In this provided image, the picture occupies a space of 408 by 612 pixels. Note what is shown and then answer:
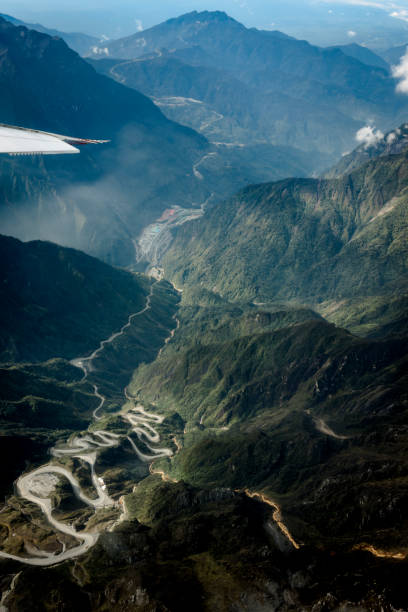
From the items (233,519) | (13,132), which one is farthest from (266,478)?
(13,132)

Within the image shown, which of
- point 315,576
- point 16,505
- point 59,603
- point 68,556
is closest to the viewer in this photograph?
point 315,576

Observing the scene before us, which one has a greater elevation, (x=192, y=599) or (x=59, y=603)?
(x=192, y=599)

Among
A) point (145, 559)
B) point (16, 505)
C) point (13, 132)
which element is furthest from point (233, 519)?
point (13, 132)

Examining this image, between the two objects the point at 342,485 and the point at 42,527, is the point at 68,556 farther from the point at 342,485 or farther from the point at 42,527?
the point at 342,485

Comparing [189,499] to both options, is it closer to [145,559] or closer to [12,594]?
[145,559]

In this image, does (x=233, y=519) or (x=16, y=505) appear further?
(x=16, y=505)

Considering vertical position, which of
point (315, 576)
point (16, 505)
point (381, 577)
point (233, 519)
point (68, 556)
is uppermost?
point (381, 577)

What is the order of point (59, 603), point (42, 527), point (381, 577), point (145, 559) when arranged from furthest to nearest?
point (42, 527), point (145, 559), point (59, 603), point (381, 577)
